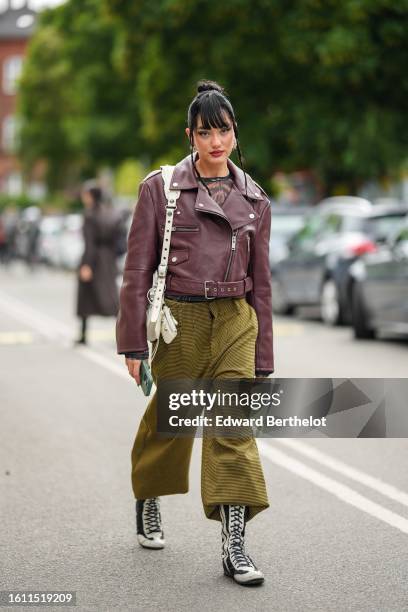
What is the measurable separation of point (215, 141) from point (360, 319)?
11.1 metres

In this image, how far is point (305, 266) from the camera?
766 inches

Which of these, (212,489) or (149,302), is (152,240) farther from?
(212,489)

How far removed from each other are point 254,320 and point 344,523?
54.3 inches

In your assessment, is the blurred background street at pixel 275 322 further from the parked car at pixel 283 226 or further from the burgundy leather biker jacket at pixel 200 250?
the burgundy leather biker jacket at pixel 200 250

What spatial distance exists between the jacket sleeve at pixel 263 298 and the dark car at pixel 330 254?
1154 cm

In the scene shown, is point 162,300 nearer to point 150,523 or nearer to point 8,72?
point 150,523

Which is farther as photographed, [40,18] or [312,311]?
[40,18]

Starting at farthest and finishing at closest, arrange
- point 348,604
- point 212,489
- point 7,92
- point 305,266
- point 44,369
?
point 7,92
point 305,266
point 44,369
point 212,489
point 348,604

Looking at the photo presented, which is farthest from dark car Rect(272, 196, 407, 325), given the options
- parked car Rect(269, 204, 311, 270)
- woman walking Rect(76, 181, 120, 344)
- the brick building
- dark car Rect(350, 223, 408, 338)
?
the brick building

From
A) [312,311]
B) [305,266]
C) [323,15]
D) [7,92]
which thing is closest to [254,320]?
[305,266]

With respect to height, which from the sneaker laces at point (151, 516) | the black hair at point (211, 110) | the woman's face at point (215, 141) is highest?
the black hair at point (211, 110)

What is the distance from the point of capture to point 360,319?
16.3 metres

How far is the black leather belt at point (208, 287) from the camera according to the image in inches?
213

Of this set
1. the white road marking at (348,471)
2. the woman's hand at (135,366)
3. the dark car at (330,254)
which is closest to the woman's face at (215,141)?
the woman's hand at (135,366)
